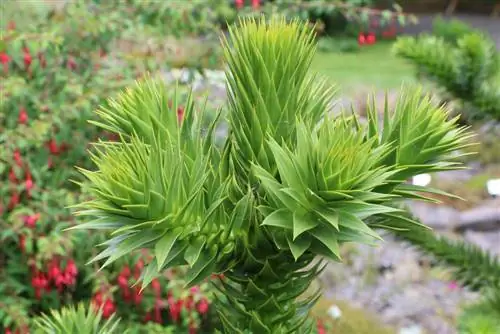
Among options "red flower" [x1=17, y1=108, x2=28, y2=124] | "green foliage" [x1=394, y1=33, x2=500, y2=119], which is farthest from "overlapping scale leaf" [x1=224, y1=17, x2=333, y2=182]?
"red flower" [x1=17, y1=108, x2=28, y2=124]

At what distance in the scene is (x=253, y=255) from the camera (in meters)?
1.01

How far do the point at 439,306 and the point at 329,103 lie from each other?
388 centimetres

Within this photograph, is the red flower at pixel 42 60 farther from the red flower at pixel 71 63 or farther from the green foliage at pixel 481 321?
the green foliage at pixel 481 321

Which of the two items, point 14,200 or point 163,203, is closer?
point 163,203

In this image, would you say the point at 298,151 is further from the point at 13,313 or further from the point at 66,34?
the point at 66,34

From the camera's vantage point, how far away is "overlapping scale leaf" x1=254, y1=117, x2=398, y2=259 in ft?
2.85

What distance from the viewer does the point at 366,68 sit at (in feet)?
36.2

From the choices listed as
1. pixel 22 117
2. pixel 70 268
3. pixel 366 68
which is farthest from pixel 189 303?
pixel 366 68

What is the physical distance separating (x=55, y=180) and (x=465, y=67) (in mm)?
1574

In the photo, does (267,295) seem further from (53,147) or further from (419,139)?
(53,147)

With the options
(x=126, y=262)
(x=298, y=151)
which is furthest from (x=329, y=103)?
(x=126, y=262)

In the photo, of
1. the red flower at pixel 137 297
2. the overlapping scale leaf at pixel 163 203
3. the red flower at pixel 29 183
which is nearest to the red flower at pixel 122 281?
the red flower at pixel 137 297

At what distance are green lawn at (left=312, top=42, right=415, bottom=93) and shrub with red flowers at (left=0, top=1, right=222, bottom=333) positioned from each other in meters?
5.73

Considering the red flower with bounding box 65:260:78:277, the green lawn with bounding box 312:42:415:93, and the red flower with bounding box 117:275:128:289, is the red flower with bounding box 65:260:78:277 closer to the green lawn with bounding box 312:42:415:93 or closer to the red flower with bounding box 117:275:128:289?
the red flower with bounding box 117:275:128:289
